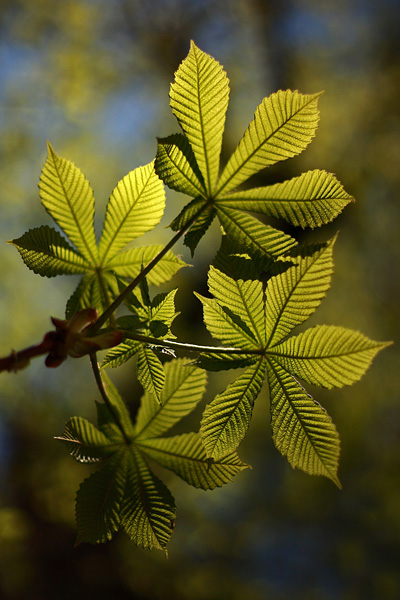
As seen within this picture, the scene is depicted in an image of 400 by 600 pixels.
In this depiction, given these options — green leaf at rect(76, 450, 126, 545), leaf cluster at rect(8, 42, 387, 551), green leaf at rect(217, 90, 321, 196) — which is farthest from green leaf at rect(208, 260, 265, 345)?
green leaf at rect(76, 450, 126, 545)

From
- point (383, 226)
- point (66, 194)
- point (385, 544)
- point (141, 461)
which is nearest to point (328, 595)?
point (385, 544)

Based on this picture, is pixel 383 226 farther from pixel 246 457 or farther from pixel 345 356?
pixel 345 356

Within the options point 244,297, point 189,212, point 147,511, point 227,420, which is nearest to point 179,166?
point 189,212

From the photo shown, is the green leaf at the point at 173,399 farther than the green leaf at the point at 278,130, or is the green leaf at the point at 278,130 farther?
the green leaf at the point at 173,399

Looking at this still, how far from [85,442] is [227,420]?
193 mm

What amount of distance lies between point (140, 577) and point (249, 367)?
91.8 inches

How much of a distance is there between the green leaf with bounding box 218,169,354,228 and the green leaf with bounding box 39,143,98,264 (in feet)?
0.58

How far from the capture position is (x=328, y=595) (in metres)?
2.45

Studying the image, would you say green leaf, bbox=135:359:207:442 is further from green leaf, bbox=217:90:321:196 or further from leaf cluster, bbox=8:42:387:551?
green leaf, bbox=217:90:321:196

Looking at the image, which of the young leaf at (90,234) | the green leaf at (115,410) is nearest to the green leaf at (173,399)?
the green leaf at (115,410)

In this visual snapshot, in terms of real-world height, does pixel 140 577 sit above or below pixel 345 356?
below

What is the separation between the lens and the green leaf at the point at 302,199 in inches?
19.2

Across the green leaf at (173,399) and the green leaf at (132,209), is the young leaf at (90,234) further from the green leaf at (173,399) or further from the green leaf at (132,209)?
the green leaf at (173,399)

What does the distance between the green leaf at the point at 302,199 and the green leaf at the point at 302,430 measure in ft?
0.52
